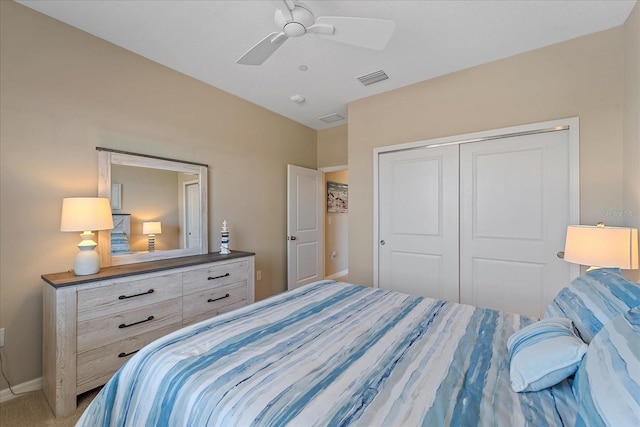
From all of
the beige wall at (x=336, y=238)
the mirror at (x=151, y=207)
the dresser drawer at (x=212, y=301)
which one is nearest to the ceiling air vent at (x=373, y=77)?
the mirror at (x=151, y=207)

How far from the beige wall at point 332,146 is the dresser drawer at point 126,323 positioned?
2957 mm

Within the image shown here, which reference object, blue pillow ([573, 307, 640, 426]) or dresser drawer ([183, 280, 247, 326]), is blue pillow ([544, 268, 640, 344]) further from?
dresser drawer ([183, 280, 247, 326])

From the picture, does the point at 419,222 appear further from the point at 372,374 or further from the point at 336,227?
the point at 336,227

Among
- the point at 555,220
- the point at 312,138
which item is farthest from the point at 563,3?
the point at 312,138

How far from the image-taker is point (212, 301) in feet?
8.12

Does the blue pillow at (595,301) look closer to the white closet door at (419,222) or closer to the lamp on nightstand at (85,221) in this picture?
the white closet door at (419,222)

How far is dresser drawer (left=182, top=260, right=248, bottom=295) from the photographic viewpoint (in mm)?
2316

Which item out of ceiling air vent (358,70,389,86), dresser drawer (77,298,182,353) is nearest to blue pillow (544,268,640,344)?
ceiling air vent (358,70,389,86)

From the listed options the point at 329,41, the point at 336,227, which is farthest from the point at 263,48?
the point at 336,227

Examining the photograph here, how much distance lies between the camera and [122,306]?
6.28ft

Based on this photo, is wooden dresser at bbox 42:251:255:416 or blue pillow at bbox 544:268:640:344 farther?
wooden dresser at bbox 42:251:255:416

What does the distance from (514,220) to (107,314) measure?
11.0ft

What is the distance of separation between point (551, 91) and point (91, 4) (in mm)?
3592

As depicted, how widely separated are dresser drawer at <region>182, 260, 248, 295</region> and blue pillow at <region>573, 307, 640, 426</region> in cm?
240
